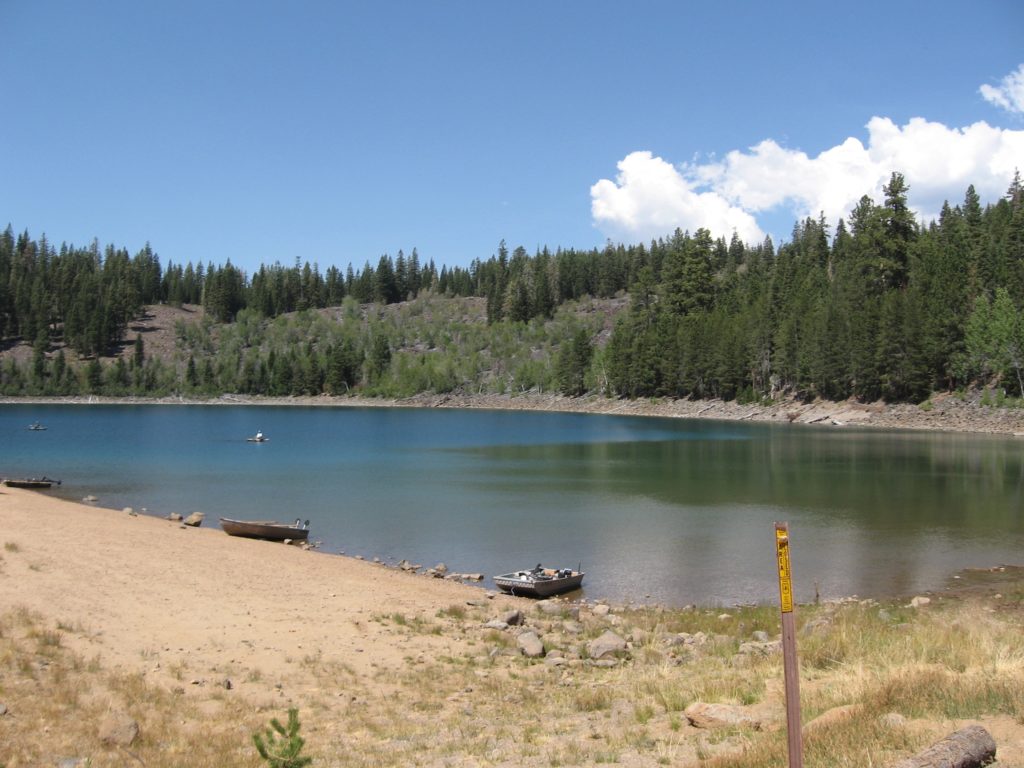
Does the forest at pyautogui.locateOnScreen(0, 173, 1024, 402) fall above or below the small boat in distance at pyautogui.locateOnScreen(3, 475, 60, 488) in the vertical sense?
above

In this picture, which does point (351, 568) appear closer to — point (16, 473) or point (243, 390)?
point (16, 473)

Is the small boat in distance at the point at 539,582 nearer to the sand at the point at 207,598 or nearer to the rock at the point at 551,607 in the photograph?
the sand at the point at 207,598

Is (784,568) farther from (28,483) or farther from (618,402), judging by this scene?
(618,402)

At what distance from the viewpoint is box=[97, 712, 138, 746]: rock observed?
10.7m

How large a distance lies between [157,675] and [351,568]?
13.6 metres

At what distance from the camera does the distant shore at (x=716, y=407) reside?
3701 inches

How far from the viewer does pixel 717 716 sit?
10.5 meters

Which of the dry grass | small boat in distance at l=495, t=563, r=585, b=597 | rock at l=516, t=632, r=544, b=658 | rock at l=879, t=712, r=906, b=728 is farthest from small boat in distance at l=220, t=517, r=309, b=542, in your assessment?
rock at l=879, t=712, r=906, b=728

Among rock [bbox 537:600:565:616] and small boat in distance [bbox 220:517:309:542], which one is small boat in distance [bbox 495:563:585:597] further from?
small boat in distance [bbox 220:517:309:542]

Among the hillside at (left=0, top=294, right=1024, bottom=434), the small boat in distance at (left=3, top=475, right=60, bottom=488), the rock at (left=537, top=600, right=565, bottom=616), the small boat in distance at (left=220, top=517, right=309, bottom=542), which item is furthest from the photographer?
the hillside at (left=0, top=294, right=1024, bottom=434)

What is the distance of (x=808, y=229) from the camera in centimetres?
19538

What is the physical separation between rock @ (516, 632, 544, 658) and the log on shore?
9.69 m

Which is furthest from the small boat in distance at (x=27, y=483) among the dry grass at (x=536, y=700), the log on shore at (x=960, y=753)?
the log on shore at (x=960, y=753)

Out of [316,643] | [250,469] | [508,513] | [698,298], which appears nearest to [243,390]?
[698,298]
